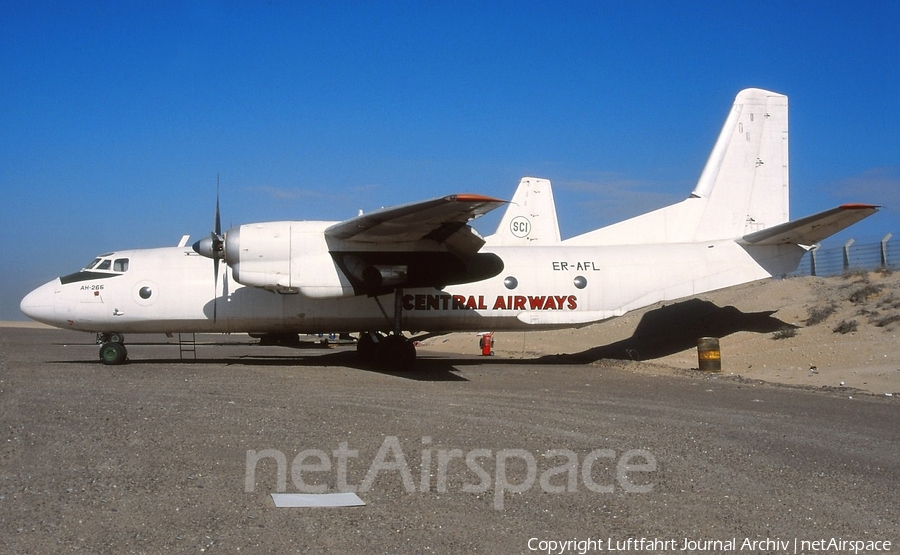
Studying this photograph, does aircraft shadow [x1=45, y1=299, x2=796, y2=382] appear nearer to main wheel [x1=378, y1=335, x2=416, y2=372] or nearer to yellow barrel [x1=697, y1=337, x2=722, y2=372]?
main wheel [x1=378, y1=335, x2=416, y2=372]

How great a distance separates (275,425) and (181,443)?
4.32ft

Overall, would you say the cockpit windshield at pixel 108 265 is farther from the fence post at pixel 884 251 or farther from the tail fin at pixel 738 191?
the fence post at pixel 884 251

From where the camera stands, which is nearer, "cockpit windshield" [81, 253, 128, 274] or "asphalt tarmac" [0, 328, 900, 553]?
"asphalt tarmac" [0, 328, 900, 553]

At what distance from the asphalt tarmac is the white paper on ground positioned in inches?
4.0

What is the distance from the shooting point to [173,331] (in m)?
17.9

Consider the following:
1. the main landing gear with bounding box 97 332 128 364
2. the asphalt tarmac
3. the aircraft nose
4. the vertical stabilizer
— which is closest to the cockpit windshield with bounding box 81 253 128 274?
the aircraft nose

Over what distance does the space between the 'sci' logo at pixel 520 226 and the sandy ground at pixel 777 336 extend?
13.0 feet

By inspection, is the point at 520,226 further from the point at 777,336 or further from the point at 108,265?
the point at 108,265

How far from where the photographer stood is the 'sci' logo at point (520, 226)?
2323 centimetres

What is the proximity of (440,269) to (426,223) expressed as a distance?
2041 mm

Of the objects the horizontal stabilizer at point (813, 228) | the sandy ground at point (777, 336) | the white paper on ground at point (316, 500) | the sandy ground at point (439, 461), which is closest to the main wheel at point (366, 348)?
the sandy ground at point (439, 461)

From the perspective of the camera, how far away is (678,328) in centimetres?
2309

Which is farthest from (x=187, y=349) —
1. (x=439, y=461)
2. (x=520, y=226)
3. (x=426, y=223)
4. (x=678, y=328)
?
(x=439, y=461)

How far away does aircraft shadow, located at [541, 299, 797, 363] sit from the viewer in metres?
21.3
